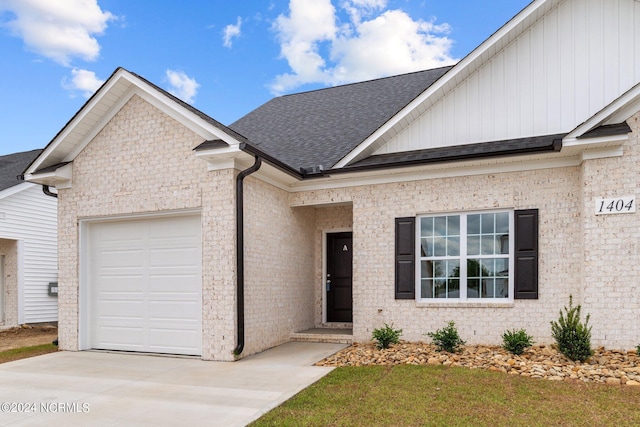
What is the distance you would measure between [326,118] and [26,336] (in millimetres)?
10403

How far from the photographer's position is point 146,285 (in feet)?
29.2

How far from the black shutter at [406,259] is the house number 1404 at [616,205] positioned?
314 cm

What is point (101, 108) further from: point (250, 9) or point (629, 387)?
point (629, 387)

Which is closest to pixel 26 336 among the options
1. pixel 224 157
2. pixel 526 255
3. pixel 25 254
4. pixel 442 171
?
pixel 25 254

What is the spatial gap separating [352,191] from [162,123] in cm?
399

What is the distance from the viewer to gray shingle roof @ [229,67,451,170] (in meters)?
11.1

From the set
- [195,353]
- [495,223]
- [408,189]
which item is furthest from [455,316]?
[195,353]

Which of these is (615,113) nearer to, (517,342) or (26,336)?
(517,342)

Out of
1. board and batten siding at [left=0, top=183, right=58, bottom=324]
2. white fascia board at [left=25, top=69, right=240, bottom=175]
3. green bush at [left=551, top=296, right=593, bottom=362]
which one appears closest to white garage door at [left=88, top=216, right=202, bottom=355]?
white fascia board at [left=25, top=69, right=240, bottom=175]

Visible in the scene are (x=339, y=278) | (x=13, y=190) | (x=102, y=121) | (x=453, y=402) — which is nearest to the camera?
(x=453, y=402)

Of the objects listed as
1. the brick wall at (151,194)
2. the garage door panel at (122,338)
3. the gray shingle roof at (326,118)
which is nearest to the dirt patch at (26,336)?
the brick wall at (151,194)

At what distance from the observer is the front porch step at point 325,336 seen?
31.1 feet

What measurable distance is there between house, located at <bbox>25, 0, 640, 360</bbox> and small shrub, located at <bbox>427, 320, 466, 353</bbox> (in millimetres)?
600

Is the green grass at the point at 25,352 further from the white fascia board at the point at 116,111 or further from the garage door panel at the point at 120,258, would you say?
the white fascia board at the point at 116,111
